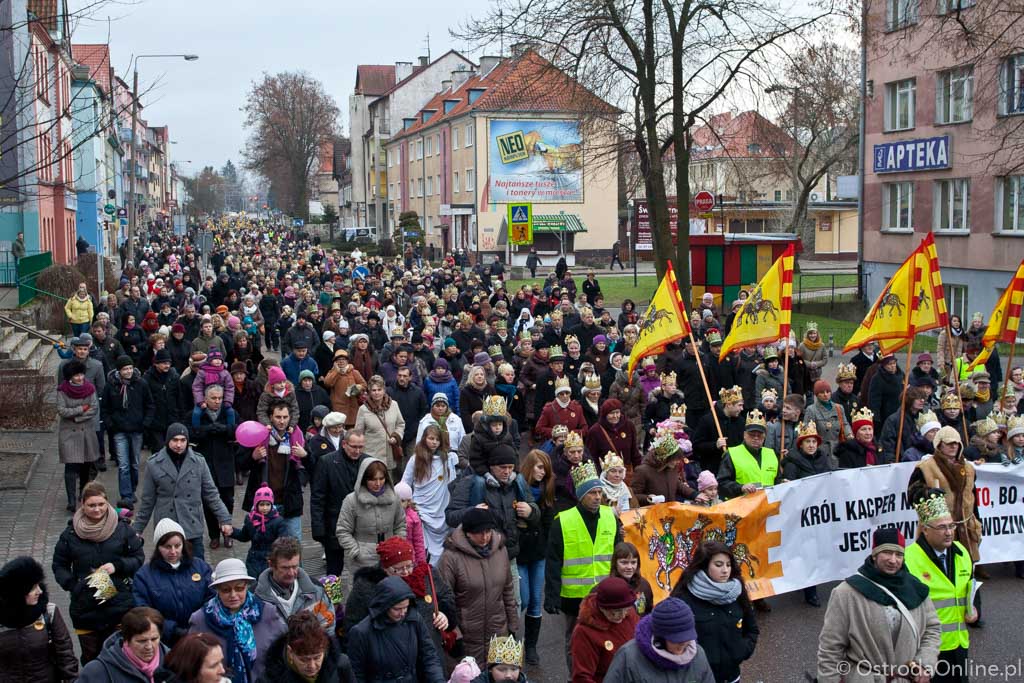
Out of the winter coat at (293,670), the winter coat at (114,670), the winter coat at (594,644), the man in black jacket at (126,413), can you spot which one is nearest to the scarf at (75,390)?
the man in black jacket at (126,413)

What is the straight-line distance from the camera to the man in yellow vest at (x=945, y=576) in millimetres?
6371

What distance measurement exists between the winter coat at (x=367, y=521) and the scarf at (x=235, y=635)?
173 centimetres

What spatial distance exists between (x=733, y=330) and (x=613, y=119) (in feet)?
58.5

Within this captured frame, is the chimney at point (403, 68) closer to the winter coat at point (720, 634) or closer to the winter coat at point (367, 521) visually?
the winter coat at point (367, 521)

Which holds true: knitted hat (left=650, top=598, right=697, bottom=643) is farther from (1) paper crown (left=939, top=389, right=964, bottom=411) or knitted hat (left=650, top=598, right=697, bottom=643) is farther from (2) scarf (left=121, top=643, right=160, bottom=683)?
(1) paper crown (left=939, top=389, right=964, bottom=411)

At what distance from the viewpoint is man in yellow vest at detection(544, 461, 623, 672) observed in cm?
732

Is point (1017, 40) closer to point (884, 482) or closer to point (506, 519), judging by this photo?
point (884, 482)

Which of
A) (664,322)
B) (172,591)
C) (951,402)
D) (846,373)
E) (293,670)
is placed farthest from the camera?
(846,373)

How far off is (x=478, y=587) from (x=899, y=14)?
2954 centimetres

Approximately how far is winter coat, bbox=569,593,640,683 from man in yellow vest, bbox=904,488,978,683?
1.75 meters

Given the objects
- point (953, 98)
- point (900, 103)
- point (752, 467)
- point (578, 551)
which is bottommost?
point (578, 551)

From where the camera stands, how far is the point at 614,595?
5773 millimetres

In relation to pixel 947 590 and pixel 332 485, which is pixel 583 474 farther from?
pixel 947 590

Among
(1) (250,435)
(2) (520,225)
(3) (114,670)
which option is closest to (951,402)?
(1) (250,435)
